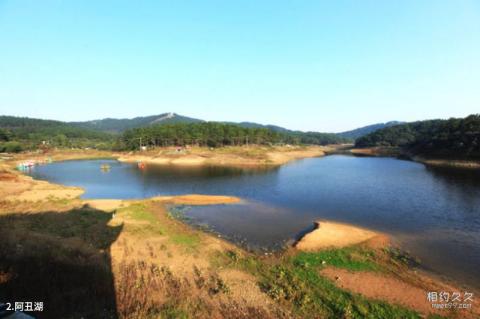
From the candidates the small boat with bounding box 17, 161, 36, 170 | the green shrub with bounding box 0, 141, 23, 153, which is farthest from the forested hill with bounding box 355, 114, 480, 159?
the green shrub with bounding box 0, 141, 23, 153

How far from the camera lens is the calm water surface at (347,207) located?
945 inches

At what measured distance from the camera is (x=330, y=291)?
609 inches

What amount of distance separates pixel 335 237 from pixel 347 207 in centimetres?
1441

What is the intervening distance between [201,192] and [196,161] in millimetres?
51230

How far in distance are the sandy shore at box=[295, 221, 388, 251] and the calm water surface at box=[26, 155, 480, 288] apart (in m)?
1.92

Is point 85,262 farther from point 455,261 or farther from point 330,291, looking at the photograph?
point 455,261

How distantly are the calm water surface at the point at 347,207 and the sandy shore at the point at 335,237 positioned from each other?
75.8 inches

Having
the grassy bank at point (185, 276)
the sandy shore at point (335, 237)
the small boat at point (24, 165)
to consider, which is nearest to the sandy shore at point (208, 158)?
the small boat at point (24, 165)

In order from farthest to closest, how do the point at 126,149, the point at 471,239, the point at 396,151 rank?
1. the point at 396,151
2. the point at 126,149
3. the point at 471,239

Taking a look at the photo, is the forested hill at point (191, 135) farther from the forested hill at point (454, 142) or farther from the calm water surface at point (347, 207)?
the forested hill at point (454, 142)

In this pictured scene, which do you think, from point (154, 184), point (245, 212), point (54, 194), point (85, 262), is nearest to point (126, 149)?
point (154, 184)

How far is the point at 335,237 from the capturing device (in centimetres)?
2453

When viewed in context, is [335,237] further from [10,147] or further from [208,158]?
[10,147]

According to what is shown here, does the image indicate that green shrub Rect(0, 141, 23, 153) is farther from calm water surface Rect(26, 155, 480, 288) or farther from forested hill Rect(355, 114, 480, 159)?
forested hill Rect(355, 114, 480, 159)
